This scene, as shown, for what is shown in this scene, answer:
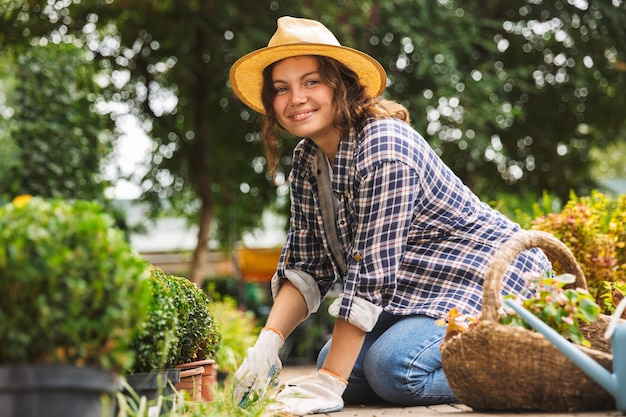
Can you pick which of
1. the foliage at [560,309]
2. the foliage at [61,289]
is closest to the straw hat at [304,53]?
the foliage at [560,309]

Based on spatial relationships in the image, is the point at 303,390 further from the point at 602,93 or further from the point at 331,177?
the point at 602,93

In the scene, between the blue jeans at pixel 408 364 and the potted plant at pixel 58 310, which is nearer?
the potted plant at pixel 58 310

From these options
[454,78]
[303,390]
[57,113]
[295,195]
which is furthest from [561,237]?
[57,113]

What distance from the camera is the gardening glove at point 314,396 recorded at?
2.77 meters

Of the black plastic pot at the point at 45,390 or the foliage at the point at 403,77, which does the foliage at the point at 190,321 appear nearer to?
the black plastic pot at the point at 45,390

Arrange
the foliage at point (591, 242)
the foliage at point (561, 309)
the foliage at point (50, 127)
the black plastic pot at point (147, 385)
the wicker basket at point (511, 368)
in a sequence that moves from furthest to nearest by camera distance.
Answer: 1. the foliage at point (50, 127)
2. the foliage at point (591, 242)
3. the foliage at point (561, 309)
4. the wicker basket at point (511, 368)
5. the black plastic pot at point (147, 385)

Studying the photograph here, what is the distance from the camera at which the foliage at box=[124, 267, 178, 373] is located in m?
2.28

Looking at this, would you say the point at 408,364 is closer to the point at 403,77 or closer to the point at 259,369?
the point at 259,369

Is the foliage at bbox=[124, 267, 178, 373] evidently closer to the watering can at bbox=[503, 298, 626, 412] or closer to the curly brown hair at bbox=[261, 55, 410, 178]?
the watering can at bbox=[503, 298, 626, 412]

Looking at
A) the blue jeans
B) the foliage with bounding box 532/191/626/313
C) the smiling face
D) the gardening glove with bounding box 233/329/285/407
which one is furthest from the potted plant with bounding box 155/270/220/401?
the foliage with bounding box 532/191/626/313

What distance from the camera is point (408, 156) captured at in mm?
3023

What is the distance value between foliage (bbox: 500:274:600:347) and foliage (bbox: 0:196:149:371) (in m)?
1.32

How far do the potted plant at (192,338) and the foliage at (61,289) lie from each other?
3.36 feet

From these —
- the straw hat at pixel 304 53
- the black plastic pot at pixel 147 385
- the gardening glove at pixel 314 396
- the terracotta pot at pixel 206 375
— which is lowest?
the terracotta pot at pixel 206 375
